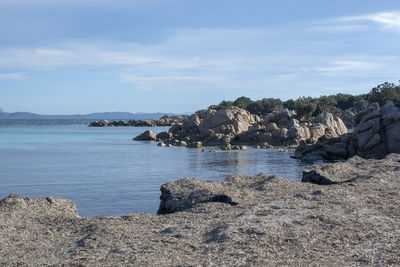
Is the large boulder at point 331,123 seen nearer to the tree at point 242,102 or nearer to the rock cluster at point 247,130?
the rock cluster at point 247,130

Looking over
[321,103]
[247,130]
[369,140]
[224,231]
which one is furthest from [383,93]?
[224,231]

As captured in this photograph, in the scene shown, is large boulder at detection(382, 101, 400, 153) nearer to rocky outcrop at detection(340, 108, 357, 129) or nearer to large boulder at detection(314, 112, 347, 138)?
large boulder at detection(314, 112, 347, 138)

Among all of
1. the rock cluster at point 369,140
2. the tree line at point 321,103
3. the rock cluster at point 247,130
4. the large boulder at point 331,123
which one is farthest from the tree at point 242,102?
the rock cluster at point 369,140

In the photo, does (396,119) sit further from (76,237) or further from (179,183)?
(76,237)

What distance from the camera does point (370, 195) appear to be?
48.1ft

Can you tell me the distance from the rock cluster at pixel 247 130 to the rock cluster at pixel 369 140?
11.3 m

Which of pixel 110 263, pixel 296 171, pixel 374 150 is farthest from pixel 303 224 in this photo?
pixel 374 150

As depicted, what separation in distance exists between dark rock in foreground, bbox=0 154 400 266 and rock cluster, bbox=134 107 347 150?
37.5 m

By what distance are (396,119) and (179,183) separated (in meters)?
26.4

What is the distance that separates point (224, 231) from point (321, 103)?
3752 inches

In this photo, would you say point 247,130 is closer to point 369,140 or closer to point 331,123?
point 331,123

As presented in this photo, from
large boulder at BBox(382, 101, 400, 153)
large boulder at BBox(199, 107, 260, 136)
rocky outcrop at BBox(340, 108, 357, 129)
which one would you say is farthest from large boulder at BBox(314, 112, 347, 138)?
rocky outcrop at BBox(340, 108, 357, 129)

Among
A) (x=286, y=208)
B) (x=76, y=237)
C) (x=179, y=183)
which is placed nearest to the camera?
(x=76, y=237)

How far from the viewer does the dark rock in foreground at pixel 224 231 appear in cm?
916
